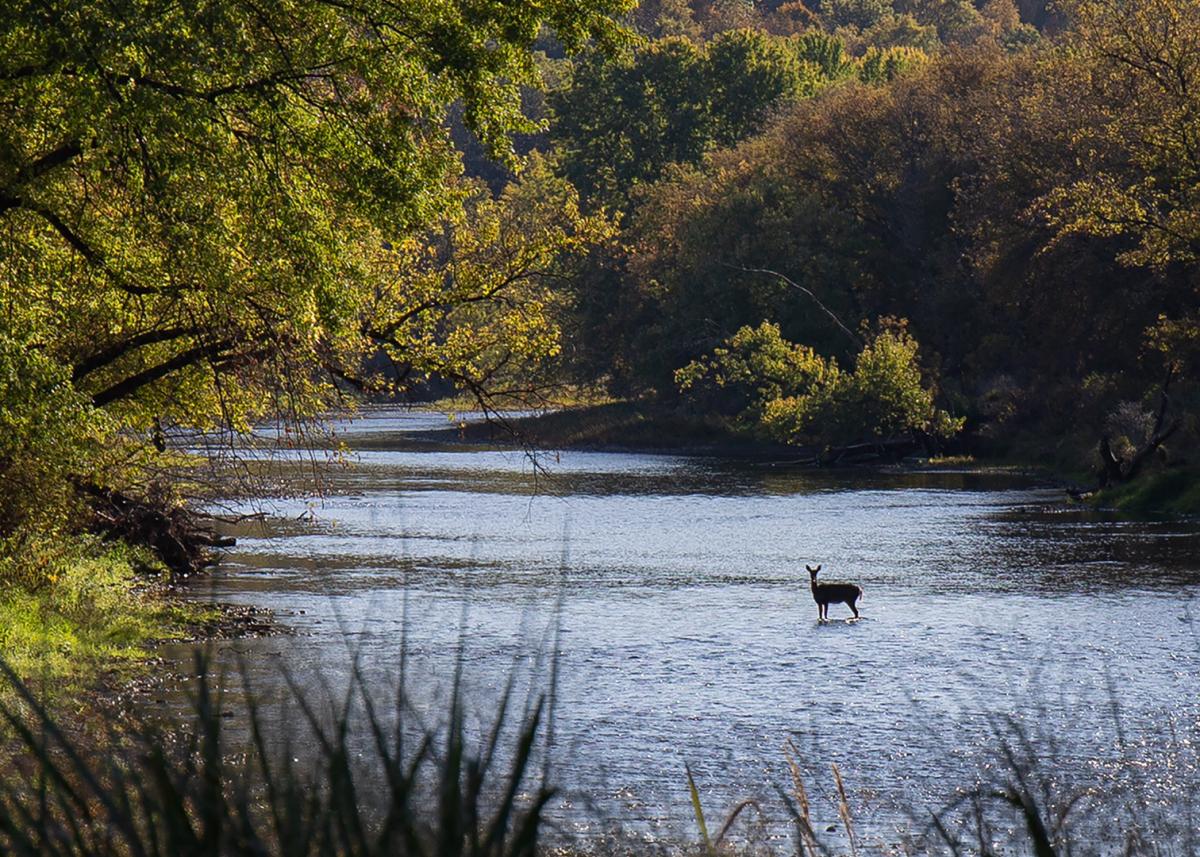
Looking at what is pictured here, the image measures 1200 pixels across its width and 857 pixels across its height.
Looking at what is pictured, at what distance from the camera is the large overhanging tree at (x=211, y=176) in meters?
13.2

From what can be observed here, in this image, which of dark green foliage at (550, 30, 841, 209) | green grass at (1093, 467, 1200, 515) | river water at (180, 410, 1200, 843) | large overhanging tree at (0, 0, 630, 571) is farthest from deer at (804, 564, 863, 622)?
dark green foliage at (550, 30, 841, 209)

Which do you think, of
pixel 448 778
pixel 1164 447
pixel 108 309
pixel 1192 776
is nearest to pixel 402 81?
pixel 108 309

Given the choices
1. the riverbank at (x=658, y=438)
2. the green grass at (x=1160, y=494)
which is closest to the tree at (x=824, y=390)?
the riverbank at (x=658, y=438)

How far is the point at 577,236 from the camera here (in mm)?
21094

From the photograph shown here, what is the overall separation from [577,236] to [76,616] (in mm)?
7713

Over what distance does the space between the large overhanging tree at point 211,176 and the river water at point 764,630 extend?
2797 mm

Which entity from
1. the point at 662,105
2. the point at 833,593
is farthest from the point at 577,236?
the point at 662,105

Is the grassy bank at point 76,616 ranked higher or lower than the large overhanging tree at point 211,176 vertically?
lower

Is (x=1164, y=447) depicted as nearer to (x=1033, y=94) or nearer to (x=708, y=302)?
(x=1033, y=94)

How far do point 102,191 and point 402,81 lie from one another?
312 centimetres

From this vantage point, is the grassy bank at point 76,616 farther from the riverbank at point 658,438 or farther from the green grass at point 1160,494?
the riverbank at point 658,438

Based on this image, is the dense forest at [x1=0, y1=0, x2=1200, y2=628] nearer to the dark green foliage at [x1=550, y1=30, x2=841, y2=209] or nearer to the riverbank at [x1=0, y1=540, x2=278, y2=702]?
the dark green foliage at [x1=550, y1=30, x2=841, y2=209]

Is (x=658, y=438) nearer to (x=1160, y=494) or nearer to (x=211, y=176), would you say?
(x=1160, y=494)

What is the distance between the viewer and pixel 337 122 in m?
14.9
